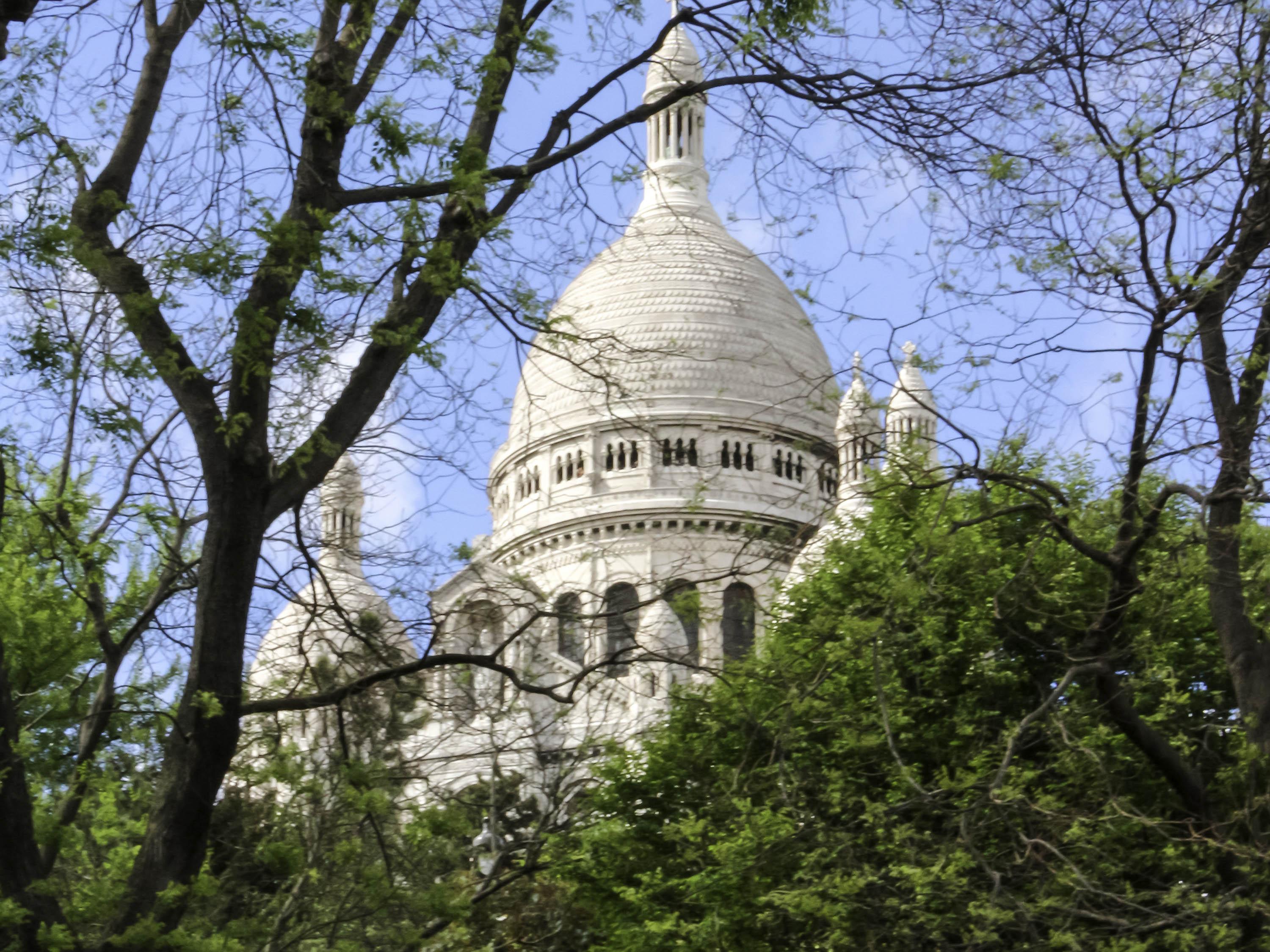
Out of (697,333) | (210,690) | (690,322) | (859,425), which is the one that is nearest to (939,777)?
(859,425)

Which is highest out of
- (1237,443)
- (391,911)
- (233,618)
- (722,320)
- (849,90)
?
(722,320)

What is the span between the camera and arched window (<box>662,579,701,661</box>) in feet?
29.3

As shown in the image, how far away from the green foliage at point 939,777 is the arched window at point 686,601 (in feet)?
1.78

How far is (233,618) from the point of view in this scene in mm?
7543

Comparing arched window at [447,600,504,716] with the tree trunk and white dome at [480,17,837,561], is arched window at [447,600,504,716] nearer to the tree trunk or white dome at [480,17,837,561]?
the tree trunk

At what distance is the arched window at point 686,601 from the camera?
8930 mm

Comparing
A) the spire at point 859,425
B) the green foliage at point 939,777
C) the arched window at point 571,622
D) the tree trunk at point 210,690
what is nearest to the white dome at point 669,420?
the green foliage at point 939,777

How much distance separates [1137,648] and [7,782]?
19.1ft

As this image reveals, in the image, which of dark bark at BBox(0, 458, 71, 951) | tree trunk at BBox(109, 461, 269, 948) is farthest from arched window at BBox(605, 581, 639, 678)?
dark bark at BBox(0, 458, 71, 951)

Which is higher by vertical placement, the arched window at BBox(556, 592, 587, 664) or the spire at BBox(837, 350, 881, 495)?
the spire at BBox(837, 350, 881, 495)

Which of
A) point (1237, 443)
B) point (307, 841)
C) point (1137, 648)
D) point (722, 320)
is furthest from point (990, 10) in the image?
point (722, 320)

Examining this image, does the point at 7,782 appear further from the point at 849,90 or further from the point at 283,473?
the point at 849,90

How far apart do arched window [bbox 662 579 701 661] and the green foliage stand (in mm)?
544

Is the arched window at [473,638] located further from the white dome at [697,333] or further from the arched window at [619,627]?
the white dome at [697,333]
